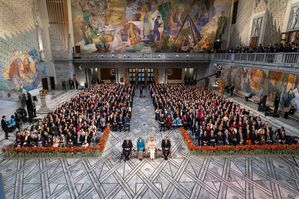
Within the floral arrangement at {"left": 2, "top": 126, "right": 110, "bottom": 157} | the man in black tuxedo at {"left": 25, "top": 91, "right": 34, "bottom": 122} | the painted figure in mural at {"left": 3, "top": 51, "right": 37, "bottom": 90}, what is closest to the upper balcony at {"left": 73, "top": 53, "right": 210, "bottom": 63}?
the painted figure in mural at {"left": 3, "top": 51, "right": 37, "bottom": 90}

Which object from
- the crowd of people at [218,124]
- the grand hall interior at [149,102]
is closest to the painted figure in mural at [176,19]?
the grand hall interior at [149,102]

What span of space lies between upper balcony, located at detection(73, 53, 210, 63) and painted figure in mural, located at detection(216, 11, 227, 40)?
3.81 meters

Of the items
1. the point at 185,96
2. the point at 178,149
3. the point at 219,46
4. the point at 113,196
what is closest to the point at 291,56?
the point at 185,96

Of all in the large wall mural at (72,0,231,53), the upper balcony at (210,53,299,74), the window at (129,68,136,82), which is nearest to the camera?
the upper balcony at (210,53,299,74)

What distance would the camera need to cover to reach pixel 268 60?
52.0 ft

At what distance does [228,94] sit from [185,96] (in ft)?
30.7

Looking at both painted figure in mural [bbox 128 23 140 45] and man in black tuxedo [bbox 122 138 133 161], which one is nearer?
man in black tuxedo [bbox 122 138 133 161]

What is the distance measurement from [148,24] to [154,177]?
26.1 metres

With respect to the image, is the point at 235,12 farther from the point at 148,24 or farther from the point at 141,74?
the point at 141,74

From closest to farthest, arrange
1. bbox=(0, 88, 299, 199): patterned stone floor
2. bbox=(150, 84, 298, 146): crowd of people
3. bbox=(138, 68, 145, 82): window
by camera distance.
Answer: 1. bbox=(0, 88, 299, 199): patterned stone floor
2. bbox=(150, 84, 298, 146): crowd of people
3. bbox=(138, 68, 145, 82): window

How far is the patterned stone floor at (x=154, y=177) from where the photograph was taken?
7176 millimetres

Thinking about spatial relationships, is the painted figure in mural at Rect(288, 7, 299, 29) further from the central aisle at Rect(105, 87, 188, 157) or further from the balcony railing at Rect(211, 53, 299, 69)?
the central aisle at Rect(105, 87, 188, 157)

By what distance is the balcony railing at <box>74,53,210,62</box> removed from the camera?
1147 inches

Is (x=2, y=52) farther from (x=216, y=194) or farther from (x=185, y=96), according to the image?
(x=216, y=194)
